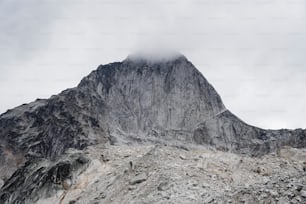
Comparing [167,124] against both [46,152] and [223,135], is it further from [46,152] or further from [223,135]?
[46,152]

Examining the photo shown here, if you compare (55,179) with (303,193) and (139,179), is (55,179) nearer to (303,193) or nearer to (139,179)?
(139,179)

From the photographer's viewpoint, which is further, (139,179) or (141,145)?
(141,145)

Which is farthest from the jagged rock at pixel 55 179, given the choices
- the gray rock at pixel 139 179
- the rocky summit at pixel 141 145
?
the gray rock at pixel 139 179

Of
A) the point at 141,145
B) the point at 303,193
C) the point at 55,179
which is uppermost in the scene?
the point at 141,145

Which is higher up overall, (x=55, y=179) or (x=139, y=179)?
(x=139, y=179)

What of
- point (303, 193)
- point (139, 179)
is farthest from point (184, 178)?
point (303, 193)

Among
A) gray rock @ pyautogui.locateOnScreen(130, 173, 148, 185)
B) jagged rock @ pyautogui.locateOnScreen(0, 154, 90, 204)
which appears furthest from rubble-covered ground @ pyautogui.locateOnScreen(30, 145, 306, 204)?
jagged rock @ pyautogui.locateOnScreen(0, 154, 90, 204)

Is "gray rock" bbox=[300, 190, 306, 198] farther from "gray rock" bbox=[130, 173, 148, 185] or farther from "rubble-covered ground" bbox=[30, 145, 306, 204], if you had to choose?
"gray rock" bbox=[130, 173, 148, 185]
